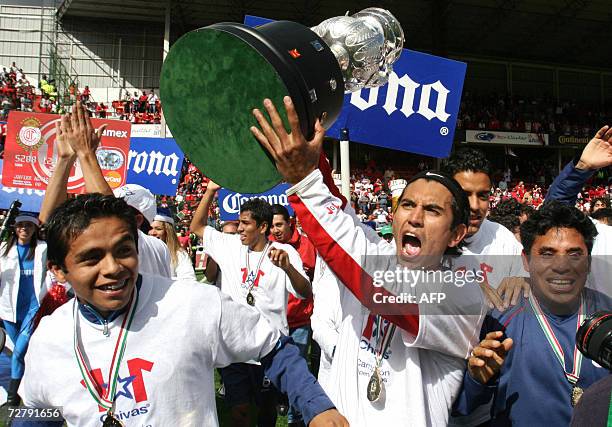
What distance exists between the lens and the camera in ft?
3.48

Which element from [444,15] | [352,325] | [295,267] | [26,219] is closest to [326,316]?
[295,267]

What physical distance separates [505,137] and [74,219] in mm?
30071

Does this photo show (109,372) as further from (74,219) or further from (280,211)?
(280,211)

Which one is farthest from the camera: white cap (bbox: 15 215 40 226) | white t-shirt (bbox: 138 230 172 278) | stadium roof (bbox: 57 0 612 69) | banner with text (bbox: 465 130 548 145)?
banner with text (bbox: 465 130 548 145)

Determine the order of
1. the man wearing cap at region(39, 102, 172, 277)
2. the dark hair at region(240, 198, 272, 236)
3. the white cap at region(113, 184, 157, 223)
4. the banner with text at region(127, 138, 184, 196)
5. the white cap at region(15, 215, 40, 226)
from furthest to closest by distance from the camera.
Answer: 1. the banner with text at region(127, 138, 184, 196)
2. the white cap at region(15, 215, 40, 226)
3. the dark hair at region(240, 198, 272, 236)
4. the white cap at region(113, 184, 157, 223)
5. the man wearing cap at region(39, 102, 172, 277)

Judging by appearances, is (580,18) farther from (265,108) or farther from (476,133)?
(265,108)

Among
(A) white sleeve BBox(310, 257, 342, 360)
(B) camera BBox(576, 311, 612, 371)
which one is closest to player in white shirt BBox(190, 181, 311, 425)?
(A) white sleeve BBox(310, 257, 342, 360)

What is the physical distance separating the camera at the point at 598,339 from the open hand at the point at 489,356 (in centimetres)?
40

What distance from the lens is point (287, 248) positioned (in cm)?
446

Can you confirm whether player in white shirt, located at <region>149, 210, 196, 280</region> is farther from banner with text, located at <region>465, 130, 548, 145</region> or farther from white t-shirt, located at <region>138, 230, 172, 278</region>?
banner with text, located at <region>465, 130, 548, 145</region>

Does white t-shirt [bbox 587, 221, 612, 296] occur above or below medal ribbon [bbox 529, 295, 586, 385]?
above

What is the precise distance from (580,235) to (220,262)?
2979 millimetres

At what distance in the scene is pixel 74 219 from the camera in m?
1.79

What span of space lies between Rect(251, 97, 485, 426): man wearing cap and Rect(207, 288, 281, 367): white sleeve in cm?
28
